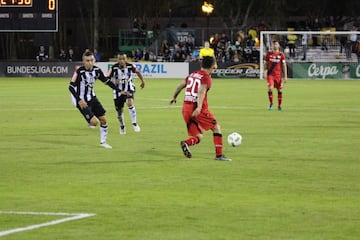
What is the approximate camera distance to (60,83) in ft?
168

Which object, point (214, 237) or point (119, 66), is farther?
point (119, 66)

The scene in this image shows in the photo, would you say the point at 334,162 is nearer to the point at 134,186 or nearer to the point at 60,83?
the point at 134,186

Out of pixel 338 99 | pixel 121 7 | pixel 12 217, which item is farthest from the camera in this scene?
pixel 121 7

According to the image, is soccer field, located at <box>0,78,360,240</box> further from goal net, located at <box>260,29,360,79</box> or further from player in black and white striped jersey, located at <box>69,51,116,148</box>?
goal net, located at <box>260,29,360,79</box>

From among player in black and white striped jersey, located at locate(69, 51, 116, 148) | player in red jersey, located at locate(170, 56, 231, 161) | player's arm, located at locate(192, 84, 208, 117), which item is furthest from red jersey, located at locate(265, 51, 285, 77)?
player's arm, located at locate(192, 84, 208, 117)

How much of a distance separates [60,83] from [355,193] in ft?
128

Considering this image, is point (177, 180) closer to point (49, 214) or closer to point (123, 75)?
point (49, 214)

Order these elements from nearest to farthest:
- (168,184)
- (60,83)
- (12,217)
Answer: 1. (12,217)
2. (168,184)
3. (60,83)

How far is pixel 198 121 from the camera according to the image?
17.2 metres

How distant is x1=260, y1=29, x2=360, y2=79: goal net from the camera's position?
55062 mm

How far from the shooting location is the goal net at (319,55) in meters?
55.1

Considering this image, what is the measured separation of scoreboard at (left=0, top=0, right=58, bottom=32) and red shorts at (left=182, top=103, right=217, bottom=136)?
26.3 metres

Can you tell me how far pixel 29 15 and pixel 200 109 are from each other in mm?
27090

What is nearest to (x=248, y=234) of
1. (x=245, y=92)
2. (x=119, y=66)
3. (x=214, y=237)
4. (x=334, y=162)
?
(x=214, y=237)
